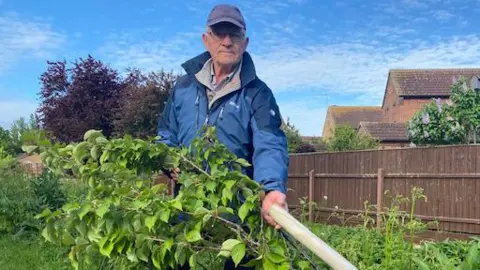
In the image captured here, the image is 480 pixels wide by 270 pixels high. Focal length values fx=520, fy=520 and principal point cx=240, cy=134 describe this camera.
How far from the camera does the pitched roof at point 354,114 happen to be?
51.2 metres

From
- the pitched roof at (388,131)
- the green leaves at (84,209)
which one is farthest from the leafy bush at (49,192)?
the pitched roof at (388,131)

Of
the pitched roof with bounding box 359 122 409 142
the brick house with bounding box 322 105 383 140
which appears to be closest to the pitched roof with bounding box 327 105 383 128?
the brick house with bounding box 322 105 383 140

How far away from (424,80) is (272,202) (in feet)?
121

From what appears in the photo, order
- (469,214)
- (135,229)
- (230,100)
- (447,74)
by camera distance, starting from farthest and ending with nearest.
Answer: (447,74)
(469,214)
(230,100)
(135,229)

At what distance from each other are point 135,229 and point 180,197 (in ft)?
0.65

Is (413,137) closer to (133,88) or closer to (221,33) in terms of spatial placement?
(133,88)

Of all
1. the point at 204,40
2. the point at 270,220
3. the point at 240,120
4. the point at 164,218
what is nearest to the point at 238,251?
the point at 270,220

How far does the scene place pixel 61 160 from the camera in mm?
2326

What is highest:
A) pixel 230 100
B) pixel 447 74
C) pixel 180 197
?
pixel 447 74

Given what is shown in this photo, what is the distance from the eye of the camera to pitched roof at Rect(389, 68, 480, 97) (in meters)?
34.8

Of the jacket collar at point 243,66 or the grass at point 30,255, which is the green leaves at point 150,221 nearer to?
the jacket collar at point 243,66

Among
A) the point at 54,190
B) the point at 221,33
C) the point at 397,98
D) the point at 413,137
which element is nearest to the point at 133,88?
the point at 413,137

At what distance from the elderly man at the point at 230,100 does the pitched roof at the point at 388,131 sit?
104ft

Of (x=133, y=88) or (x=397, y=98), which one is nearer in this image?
(x=133, y=88)
